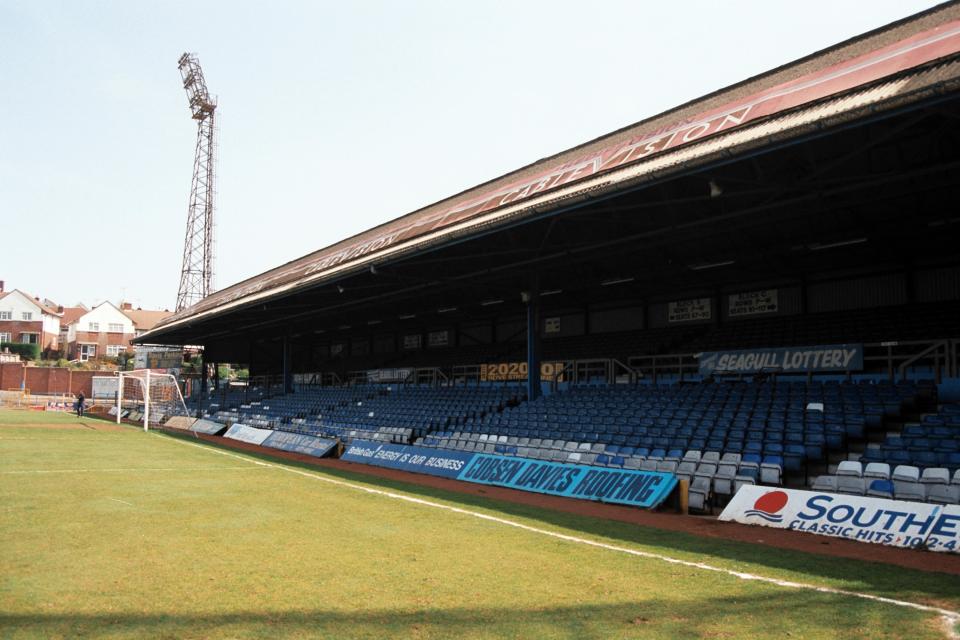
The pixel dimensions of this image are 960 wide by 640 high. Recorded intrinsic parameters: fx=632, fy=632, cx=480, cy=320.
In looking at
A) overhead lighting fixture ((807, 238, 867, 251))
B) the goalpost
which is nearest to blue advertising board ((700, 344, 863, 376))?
overhead lighting fixture ((807, 238, 867, 251))

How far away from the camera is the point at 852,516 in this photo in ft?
32.5

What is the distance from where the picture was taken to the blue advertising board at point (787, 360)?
16859mm

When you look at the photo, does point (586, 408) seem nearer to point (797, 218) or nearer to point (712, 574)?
point (797, 218)

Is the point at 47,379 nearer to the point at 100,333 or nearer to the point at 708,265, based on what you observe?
the point at 100,333

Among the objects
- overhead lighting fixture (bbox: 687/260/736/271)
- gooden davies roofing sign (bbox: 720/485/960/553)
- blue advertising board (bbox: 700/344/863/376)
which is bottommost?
gooden davies roofing sign (bbox: 720/485/960/553)

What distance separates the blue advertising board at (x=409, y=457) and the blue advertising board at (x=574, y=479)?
23.6 inches

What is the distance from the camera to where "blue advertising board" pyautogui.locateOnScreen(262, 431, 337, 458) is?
77.6 ft

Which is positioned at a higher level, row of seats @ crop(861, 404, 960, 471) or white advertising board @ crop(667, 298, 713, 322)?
white advertising board @ crop(667, 298, 713, 322)

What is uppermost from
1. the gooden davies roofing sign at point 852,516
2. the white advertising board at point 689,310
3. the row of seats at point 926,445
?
the white advertising board at point 689,310

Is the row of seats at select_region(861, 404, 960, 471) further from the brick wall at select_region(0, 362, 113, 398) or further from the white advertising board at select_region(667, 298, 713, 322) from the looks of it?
the brick wall at select_region(0, 362, 113, 398)

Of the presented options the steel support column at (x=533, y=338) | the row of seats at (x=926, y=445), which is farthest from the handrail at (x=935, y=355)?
the steel support column at (x=533, y=338)

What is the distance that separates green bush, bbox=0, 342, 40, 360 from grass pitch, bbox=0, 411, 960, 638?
81633 mm

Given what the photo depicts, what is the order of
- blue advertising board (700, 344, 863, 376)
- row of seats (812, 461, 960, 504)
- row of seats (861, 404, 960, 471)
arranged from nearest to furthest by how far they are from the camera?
row of seats (812, 461, 960, 504) → row of seats (861, 404, 960, 471) → blue advertising board (700, 344, 863, 376)

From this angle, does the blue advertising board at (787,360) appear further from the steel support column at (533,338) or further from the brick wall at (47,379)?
the brick wall at (47,379)
